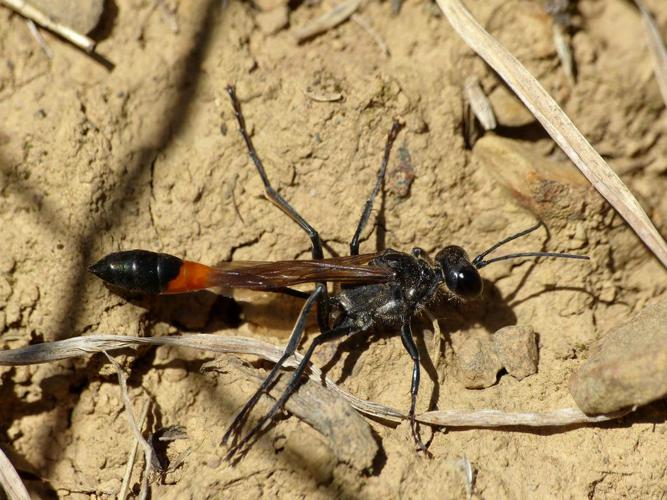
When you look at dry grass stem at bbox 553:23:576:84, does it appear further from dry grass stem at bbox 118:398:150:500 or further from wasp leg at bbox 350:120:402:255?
dry grass stem at bbox 118:398:150:500

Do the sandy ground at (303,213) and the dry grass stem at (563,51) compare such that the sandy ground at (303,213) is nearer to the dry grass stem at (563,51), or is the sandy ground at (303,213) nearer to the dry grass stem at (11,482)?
the dry grass stem at (563,51)

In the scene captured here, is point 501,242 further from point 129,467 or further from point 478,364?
point 129,467

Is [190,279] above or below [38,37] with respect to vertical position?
below

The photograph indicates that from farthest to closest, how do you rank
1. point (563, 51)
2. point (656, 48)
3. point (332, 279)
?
1. point (656, 48)
2. point (563, 51)
3. point (332, 279)

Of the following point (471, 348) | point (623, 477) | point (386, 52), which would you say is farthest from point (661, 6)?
point (623, 477)

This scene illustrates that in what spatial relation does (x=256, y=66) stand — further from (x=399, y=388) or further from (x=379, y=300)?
(x=399, y=388)

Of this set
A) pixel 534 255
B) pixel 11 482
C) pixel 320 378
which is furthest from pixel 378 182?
pixel 11 482

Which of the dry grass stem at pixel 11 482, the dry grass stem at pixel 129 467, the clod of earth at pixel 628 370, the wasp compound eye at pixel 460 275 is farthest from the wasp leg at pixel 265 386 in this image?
the clod of earth at pixel 628 370

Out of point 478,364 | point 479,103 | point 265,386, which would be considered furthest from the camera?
point 479,103
